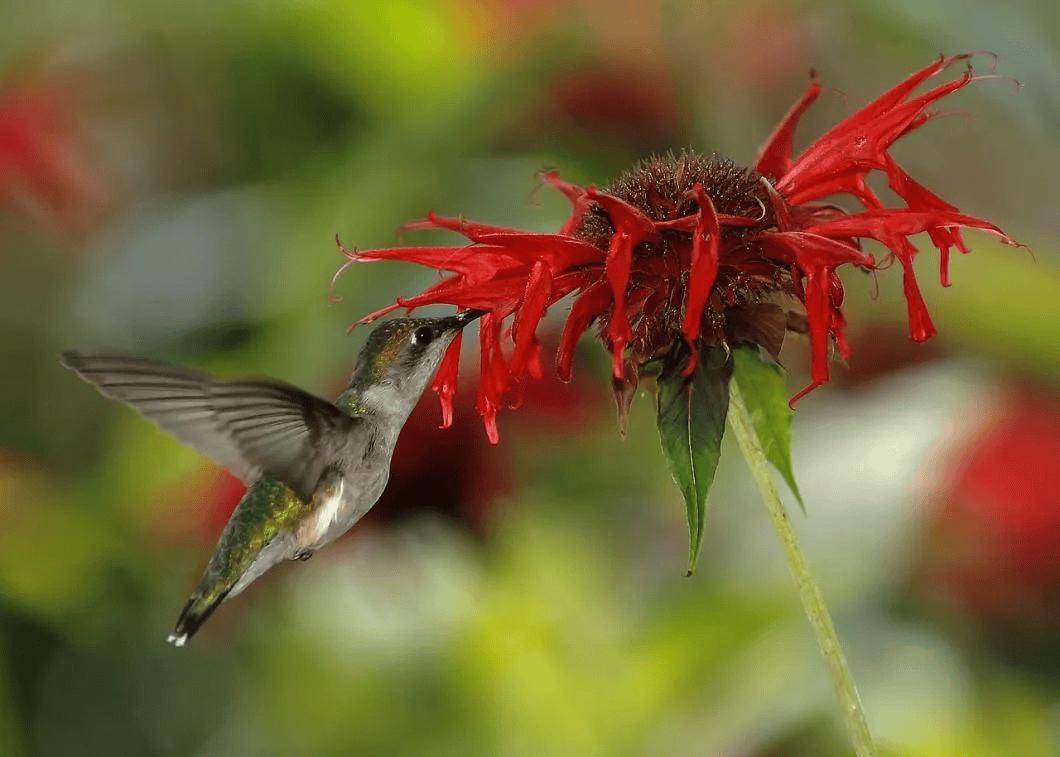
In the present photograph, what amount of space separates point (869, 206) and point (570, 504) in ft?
2.36

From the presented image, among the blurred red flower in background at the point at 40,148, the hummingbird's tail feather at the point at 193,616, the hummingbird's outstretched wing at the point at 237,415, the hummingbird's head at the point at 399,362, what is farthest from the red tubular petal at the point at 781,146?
the blurred red flower in background at the point at 40,148

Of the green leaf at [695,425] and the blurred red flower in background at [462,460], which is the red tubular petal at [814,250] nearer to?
the green leaf at [695,425]

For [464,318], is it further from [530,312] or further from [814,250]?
[814,250]

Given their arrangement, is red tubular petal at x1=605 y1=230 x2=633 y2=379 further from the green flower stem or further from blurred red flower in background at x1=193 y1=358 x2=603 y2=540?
blurred red flower in background at x1=193 y1=358 x2=603 y2=540

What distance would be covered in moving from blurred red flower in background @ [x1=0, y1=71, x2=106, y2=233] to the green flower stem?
166 cm

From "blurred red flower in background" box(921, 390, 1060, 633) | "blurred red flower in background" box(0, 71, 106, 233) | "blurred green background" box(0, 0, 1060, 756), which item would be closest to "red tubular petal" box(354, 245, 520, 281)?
"blurred green background" box(0, 0, 1060, 756)

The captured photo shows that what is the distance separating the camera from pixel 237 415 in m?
0.84

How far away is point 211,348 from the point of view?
173 cm

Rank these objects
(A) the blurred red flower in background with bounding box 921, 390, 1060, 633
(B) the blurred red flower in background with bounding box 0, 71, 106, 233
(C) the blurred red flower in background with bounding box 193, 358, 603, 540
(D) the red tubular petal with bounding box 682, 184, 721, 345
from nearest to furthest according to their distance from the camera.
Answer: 1. (D) the red tubular petal with bounding box 682, 184, 721, 345
2. (A) the blurred red flower in background with bounding box 921, 390, 1060, 633
3. (C) the blurred red flower in background with bounding box 193, 358, 603, 540
4. (B) the blurred red flower in background with bounding box 0, 71, 106, 233

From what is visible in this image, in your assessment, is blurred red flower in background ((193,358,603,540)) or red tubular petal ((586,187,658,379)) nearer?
red tubular petal ((586,187,658,379))

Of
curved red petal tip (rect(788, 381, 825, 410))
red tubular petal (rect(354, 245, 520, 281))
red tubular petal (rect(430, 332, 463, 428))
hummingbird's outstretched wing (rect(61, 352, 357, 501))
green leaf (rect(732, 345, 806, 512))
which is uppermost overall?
curved red petal tip (rect(788, 381, 825, 410))

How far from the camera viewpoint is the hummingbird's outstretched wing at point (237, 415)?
764 mm

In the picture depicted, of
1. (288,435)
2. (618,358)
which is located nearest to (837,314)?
(618,358)

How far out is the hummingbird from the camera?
80 cm
